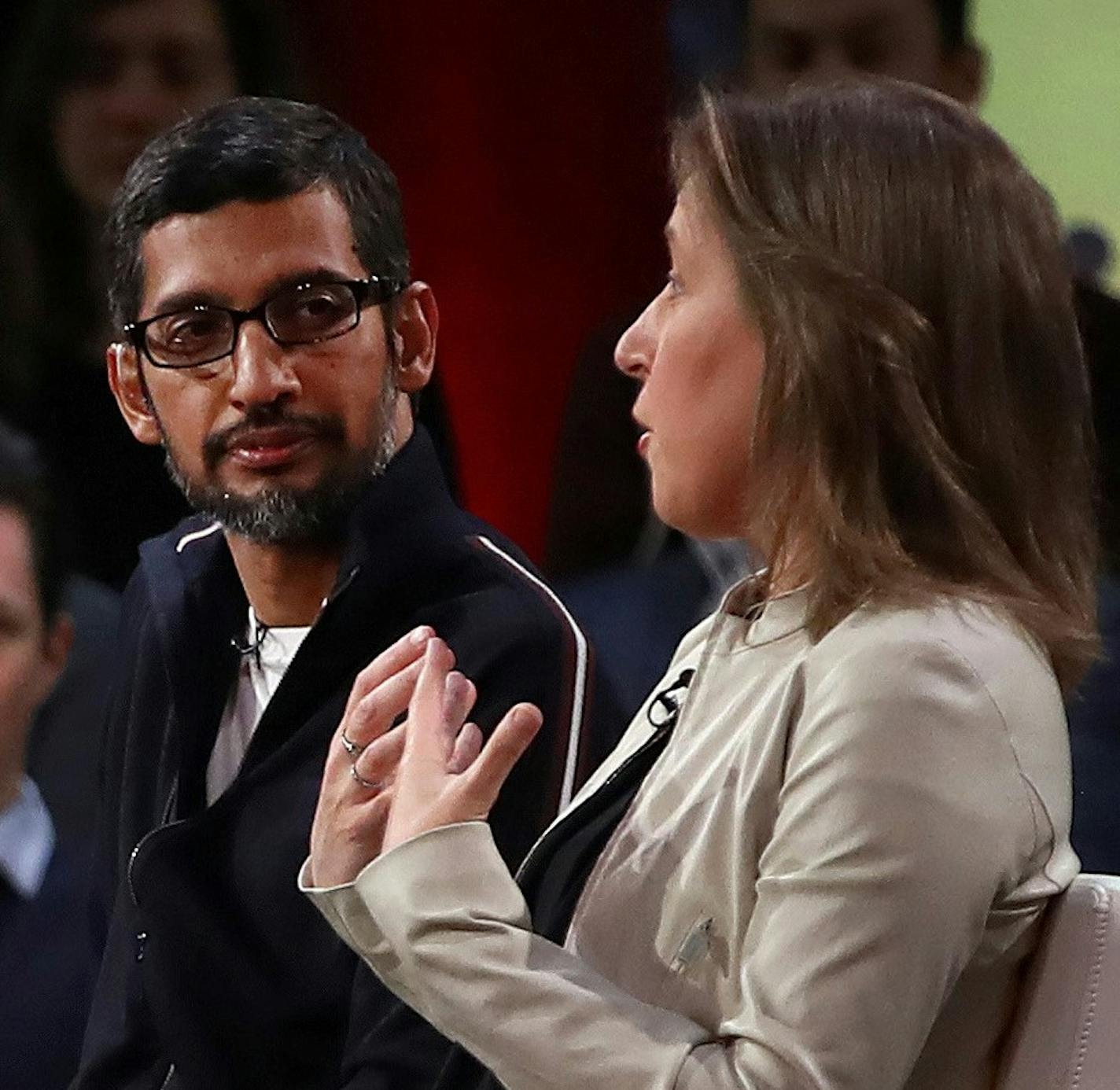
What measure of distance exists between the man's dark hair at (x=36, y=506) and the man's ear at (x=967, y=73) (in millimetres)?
1430

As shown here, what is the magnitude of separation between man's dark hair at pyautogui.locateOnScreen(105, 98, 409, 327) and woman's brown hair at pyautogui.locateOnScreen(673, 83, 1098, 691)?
2.19 feet

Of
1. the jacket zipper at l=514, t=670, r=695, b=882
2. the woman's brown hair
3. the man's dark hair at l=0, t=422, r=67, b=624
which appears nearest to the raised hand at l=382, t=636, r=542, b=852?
the jacket zipper at l=514, t=670, r=695, b=882

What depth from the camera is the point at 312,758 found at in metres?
1.93

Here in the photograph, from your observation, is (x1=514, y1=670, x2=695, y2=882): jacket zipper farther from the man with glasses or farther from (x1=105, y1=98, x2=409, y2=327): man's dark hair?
(x1=105, y1=98, x2=409, y2=327): man's dark hair

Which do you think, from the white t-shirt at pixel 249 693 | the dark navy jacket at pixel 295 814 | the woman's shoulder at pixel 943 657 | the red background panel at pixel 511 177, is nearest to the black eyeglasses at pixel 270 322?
the dark navy jacket at pixel 295 814

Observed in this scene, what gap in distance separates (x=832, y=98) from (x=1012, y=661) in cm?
40

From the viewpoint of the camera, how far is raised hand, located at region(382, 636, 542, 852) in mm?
1438

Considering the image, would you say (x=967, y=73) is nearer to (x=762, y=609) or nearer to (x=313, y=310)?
(x=313, y=310)

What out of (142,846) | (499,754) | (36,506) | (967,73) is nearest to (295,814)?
(142,846)

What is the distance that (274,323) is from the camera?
6.61ft

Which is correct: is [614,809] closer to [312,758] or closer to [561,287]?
[312,758]

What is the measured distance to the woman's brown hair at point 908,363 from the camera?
140 cm

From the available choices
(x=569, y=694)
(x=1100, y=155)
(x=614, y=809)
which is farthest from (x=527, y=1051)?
(x=1100, y=155)

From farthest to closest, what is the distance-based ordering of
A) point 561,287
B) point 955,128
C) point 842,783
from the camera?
1. point 561,287
2. point 955,128
3. point 842,783
